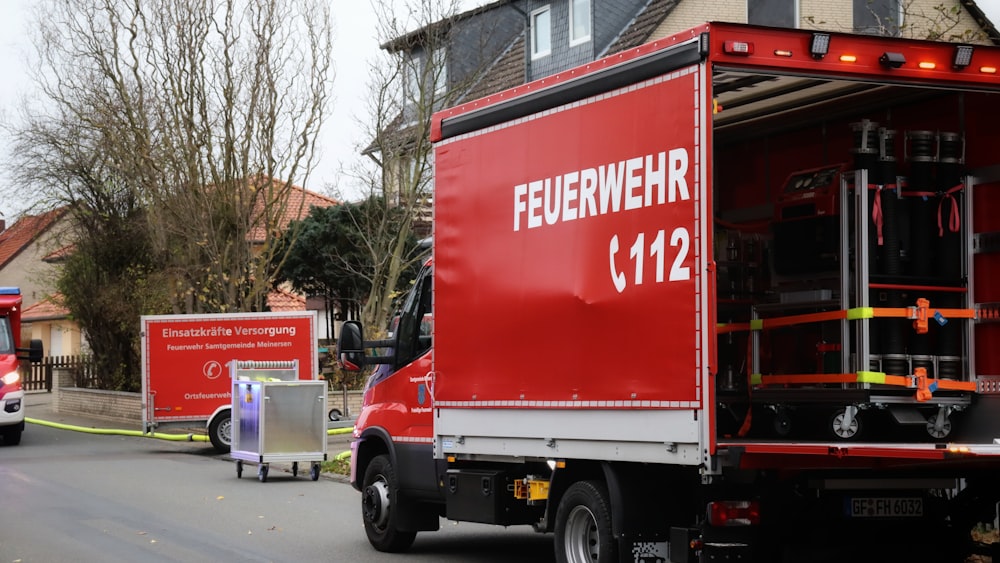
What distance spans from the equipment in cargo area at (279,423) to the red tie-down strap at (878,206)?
404 inches

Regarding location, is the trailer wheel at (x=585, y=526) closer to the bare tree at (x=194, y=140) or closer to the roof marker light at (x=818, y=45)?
the roof marker light at (x=818, y=45)

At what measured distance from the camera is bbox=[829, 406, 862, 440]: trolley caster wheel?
8.39 meters

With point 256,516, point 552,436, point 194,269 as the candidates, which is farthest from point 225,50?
point 552,436

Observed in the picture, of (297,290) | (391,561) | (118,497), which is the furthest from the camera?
(297,290)

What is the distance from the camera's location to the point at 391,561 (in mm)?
10602

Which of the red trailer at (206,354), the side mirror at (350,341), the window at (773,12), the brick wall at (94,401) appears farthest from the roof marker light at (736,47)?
the brick wall at (94,401)

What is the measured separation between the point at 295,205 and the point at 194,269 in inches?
889

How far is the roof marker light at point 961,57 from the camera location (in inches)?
298

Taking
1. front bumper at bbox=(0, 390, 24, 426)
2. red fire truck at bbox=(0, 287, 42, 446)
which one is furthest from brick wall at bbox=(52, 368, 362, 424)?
front bumper at bbox=(0, 390, 24, 426)

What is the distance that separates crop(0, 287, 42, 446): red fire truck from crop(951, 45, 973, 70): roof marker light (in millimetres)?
19688

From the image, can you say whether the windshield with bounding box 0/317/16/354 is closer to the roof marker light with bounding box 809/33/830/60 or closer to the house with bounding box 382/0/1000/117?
the house with bounding box 382/0/1000/117

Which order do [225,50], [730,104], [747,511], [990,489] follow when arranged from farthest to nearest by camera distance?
[225,50] < [730,104] < [990,489] < [747,511]

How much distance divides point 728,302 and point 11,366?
1774 cm

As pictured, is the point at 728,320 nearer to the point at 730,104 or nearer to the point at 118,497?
the point at 730,104
